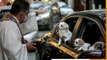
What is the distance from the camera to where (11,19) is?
5.07m

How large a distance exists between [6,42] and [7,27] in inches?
7.2

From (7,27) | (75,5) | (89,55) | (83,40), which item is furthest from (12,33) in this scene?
(75,5)

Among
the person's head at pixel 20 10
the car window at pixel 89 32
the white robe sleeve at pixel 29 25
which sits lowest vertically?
the car window at pixel 89 32

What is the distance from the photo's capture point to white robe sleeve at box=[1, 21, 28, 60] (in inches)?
195

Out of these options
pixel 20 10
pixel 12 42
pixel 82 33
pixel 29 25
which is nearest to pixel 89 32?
pixel 82 33

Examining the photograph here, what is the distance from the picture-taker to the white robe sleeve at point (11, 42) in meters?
4.96

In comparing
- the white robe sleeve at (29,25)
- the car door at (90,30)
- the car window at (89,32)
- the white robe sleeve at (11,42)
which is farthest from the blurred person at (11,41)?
the car window at (89,32)

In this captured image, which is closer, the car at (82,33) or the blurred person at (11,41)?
the blurred person at (11,41)

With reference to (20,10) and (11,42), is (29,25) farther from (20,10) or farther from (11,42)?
(11,42)

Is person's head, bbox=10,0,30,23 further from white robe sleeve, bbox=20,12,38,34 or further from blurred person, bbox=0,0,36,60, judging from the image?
white robe sleeve, bbox=20,12,38,34

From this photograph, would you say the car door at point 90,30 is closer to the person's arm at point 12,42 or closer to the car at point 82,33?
the car at point 82,33

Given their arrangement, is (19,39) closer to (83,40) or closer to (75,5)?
(83,40)

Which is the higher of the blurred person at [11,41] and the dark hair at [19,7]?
the dark hair at [19,7]

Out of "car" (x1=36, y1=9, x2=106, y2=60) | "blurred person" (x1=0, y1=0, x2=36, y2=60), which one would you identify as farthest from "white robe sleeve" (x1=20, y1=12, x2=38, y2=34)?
"blurred person" (x1=0, y1=0, x2=36, y2=60)
